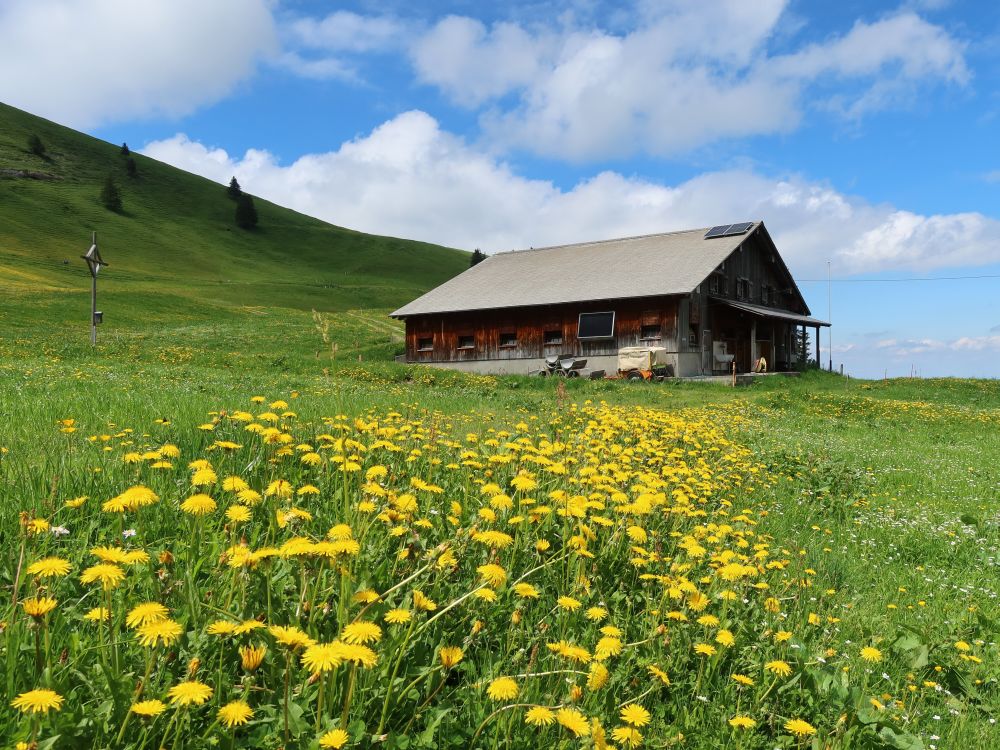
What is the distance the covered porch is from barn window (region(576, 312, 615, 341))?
530cm

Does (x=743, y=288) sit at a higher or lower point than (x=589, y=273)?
lower

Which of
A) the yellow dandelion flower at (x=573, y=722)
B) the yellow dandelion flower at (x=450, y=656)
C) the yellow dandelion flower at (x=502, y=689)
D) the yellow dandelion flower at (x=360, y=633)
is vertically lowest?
the yellow dandelion flower at (x=573, y=722)

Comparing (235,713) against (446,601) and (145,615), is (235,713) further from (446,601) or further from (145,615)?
(446,601)

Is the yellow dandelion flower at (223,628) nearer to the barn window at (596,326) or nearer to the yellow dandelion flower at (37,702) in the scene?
the yellow dandelion flower at (37,702)

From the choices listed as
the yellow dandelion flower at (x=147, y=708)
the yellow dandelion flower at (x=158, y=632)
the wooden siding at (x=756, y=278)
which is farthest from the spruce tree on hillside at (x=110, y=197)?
the yellow dandelion flower at (x=147, y=708)

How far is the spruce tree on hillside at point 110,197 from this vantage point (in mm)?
100500

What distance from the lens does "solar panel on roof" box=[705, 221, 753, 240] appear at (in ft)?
110

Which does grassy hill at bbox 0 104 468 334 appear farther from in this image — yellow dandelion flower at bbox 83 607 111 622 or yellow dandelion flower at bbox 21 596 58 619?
yellow dandelion flower at bbox 21 596 58 619

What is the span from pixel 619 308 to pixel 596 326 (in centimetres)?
146

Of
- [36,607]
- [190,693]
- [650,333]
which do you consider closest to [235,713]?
[190,693]

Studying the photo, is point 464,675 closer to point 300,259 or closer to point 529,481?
point 529,481

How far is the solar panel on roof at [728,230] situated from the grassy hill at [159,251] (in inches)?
1448

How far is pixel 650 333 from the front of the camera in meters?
29.8

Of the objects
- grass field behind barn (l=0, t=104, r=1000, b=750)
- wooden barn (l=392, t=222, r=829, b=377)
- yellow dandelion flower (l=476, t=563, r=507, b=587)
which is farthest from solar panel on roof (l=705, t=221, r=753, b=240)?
yellow dandelion flower (l=476, t=563, r=507, b=587)
